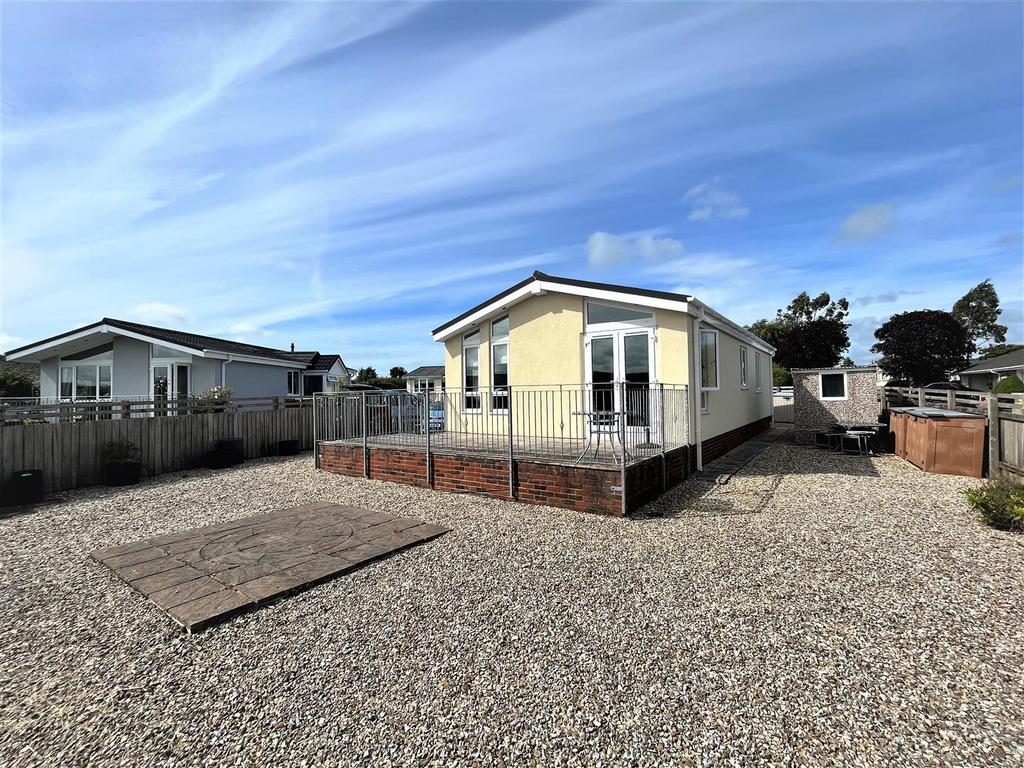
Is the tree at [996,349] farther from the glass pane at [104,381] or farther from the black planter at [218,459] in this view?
the glass pane at [104,381]

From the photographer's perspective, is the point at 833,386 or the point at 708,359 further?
the point at 833,386

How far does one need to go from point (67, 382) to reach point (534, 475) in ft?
64.1

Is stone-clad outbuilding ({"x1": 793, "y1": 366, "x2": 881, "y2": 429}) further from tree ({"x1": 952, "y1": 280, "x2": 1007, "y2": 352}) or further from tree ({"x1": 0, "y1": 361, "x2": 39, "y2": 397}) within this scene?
tree ({"x1": 952, "y1": 280, "x2": 1007, "y2": 352})

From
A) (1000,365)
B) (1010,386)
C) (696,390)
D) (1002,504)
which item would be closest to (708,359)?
(696,390)

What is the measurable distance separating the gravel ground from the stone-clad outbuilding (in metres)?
8.09

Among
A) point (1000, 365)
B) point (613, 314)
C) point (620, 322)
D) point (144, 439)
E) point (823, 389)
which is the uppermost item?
point (613, 314)

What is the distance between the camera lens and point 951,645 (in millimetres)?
2957

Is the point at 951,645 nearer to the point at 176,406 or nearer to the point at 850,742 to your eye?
the point at 850,742

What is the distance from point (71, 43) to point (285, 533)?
6875 millimetres

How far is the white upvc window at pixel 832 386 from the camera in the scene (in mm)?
12711

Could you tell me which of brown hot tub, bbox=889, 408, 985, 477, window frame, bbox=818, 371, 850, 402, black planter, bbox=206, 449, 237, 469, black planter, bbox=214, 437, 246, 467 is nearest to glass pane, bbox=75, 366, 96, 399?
black planter, bbox=206, 449, 237, 469

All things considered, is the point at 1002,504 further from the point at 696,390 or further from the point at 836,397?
the point at 836,397

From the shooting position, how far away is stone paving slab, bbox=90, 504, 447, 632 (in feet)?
12.2

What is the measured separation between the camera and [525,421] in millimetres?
9672
